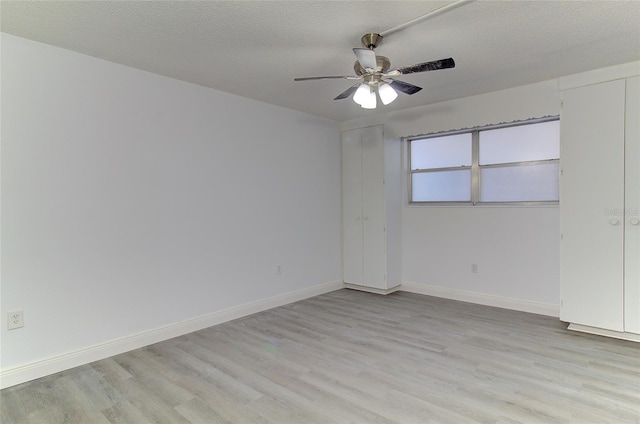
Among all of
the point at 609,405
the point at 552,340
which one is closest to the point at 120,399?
the point at 609,405

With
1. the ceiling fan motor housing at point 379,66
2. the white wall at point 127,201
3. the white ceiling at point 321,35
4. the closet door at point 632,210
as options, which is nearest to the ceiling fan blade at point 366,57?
the ceiling fan motor housing at point 379,66

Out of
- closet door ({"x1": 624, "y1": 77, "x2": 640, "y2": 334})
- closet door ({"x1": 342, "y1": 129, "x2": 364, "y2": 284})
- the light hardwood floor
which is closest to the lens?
the light hardwood floor

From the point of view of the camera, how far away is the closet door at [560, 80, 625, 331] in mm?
3039

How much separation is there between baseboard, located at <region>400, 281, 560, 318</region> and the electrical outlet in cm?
403

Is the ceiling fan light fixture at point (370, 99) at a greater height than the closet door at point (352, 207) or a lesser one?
greater

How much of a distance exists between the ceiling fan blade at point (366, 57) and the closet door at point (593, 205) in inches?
86.4

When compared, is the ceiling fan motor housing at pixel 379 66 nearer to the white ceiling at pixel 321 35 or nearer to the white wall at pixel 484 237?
the white ceiling at pixel 321 35

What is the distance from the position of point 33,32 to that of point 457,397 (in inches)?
144

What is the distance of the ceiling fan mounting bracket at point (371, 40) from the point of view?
241cm

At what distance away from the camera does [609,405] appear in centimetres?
208

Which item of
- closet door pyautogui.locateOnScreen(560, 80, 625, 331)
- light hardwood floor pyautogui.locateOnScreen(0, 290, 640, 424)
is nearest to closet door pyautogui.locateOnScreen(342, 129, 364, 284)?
light hardwood floor pyautogui.locateOnScreen(0, 290, 640, 424)

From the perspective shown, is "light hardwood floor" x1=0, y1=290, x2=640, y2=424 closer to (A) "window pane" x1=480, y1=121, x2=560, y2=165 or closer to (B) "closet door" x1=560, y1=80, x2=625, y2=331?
(B) "closet door" x1=560, y1=80, x2=625, y2=331

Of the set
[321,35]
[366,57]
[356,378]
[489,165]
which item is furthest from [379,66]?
[489,165]

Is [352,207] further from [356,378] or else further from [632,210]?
[632,210]
